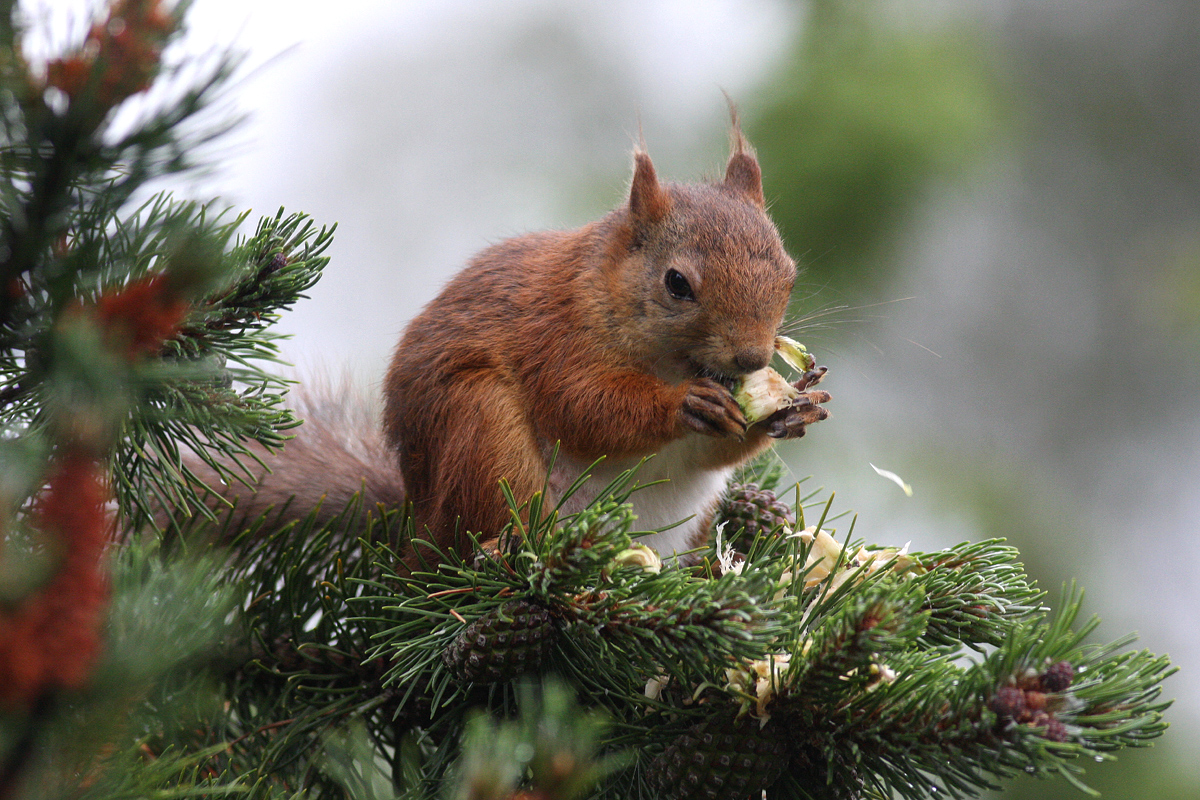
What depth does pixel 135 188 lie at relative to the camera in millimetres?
503

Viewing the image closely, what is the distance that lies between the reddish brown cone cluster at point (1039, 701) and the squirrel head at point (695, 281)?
Result: 645 millimetres

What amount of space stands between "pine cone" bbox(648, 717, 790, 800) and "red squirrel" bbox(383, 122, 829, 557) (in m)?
0.41

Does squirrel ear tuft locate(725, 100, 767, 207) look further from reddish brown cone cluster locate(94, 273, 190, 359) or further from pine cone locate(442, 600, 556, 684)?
reddish brown cone cluster locate(94, 273, 190, 359)

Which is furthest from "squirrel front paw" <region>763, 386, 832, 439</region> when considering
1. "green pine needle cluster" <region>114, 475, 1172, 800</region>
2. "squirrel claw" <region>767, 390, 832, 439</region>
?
"green pine needle cluster" <region>114, 475, 1172, 800</region>

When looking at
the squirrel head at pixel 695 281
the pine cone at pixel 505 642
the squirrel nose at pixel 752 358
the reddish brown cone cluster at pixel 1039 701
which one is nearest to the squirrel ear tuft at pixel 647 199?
the squirrel head at pixel 695 281

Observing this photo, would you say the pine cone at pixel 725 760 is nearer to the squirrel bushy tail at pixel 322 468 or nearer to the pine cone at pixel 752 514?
the pine cone at pixel 752 514

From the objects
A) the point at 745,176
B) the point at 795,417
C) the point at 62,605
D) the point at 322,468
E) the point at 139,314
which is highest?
the point at 745,176

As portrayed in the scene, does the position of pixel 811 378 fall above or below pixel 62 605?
above

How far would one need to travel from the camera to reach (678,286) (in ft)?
4.18

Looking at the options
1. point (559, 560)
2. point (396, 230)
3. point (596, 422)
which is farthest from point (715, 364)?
point (396, 230)

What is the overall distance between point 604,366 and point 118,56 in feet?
Result: 2.67

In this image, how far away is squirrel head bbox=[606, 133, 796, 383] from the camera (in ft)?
4.05

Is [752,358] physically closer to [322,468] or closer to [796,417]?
[796,417]

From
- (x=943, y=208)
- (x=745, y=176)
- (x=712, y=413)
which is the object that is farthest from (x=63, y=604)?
(x=943, y=208)
